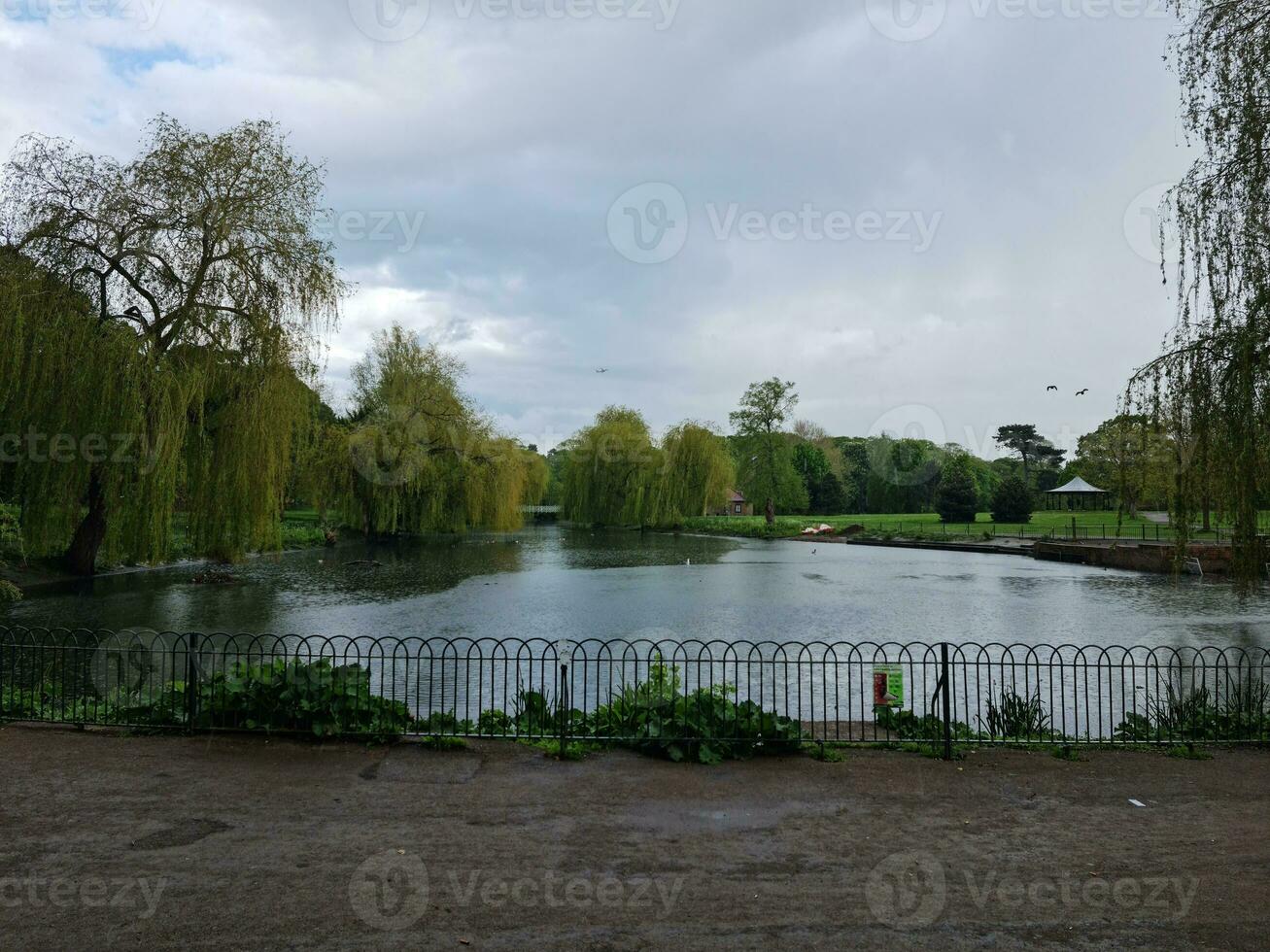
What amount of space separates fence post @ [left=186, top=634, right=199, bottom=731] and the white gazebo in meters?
73.0

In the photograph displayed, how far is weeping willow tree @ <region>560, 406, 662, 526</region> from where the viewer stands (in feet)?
203

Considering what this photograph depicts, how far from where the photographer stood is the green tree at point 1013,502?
67.6 metres

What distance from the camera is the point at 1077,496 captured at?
74.9m

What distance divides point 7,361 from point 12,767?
13.8 m

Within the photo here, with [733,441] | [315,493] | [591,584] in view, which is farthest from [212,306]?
[733,441]

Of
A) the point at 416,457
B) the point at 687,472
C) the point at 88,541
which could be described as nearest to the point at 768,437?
the point at 687,472

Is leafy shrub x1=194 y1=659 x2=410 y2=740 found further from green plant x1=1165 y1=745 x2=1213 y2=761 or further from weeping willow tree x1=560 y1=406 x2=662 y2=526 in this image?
weeping willow tree x1=560 y1=406 x2=662 y2=526

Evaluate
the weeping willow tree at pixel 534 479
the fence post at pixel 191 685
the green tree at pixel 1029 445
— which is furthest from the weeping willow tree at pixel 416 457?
the green tree at pixel 1029 445

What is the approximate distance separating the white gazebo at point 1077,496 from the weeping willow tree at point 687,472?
1195 inches
